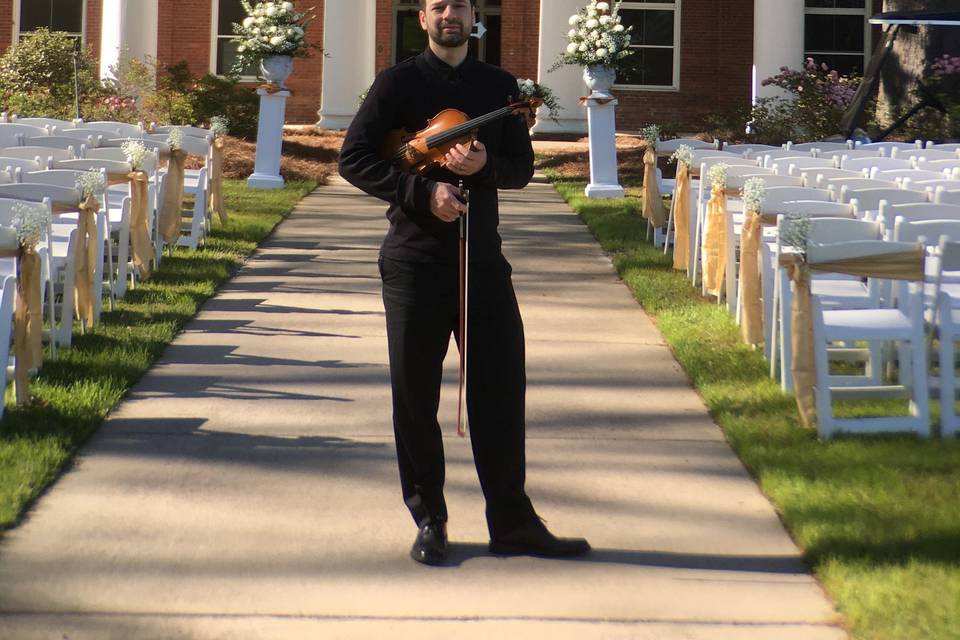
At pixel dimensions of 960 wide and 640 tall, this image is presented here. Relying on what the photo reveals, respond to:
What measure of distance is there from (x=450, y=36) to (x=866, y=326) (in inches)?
134

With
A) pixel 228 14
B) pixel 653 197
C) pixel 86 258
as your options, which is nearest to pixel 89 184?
pixel 86 258

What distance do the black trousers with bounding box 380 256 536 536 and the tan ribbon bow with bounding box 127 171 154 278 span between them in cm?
679

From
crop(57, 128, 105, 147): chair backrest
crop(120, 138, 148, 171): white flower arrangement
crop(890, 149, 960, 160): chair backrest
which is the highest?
crop(57, 128, 105, 147): chair backrest

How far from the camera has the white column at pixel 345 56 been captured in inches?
1167

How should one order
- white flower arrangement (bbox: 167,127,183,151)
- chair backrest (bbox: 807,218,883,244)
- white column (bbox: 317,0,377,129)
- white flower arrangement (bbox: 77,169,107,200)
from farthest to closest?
white column (bbox: 317,0,377,129) → white flower arrangement (bbox: 167,127,183,151) → white flower arrangement (bbox: 77,169,107,200) → chair backrest (bbox: 807,218,883,244)

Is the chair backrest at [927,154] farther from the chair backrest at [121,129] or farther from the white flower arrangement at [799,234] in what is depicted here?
the chair backrest at [121,129]

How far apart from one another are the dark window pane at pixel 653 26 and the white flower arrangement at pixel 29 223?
87.5 feet

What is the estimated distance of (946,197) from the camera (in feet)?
33.8

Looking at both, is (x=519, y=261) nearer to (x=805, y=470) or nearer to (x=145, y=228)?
(x=145, y=228)

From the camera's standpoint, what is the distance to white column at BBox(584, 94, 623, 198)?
793 inches

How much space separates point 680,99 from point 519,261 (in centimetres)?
1982

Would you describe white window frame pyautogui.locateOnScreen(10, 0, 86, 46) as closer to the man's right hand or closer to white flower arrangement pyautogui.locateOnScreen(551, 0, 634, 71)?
white flower arrangement pyautogui.locateOnScreen(551, 0, 634, 71)

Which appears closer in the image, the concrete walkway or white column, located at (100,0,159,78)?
the concrete walkway

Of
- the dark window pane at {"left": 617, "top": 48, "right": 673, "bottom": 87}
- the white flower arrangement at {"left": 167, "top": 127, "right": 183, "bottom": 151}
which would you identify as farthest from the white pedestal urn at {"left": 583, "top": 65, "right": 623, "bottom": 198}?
the dark window pane at {"left": 617, "top": 48, "right": 673, "bottom": 87}
